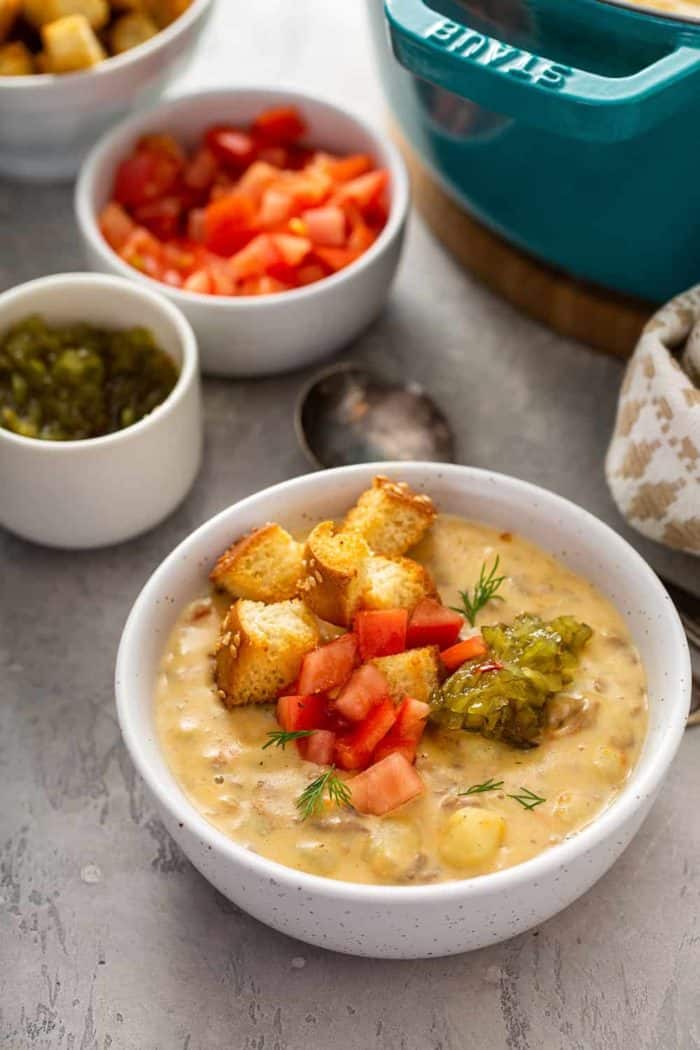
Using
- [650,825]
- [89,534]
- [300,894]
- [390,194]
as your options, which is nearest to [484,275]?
[390,194]

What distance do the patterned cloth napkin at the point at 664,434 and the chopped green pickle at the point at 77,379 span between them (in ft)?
2.42

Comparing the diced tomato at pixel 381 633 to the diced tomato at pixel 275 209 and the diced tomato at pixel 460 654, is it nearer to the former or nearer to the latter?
the diced tomato at pixel 460 654

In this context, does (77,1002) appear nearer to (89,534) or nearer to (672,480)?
(89,534)

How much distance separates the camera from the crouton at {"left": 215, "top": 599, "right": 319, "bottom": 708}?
69.5 inches

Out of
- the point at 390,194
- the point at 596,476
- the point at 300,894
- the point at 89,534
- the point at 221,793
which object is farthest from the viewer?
the point at 390,194

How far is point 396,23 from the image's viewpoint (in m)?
1.91

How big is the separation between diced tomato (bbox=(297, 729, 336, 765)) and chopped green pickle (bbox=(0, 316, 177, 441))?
703 mm

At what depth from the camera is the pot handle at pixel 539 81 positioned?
1806 millimetres

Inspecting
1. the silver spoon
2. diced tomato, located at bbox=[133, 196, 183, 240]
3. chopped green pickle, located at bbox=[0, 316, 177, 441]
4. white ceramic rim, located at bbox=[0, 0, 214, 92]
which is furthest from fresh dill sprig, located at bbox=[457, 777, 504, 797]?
white ceramic rim, located at bbox=[0, 0, 214, 92]

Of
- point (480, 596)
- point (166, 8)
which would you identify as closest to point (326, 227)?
point (166, 8)

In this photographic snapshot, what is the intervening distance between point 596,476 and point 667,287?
1.11 feet

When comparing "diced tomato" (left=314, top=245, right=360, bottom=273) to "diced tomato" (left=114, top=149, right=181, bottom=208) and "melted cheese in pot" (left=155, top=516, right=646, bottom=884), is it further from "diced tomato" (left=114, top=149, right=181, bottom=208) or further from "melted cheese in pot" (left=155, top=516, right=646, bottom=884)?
"melted cheese in pot" (left=155, top=516, right=646, bottom=884)

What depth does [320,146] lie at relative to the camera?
2.80 meters

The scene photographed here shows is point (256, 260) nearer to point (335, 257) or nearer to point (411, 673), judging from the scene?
point (335, 257)
